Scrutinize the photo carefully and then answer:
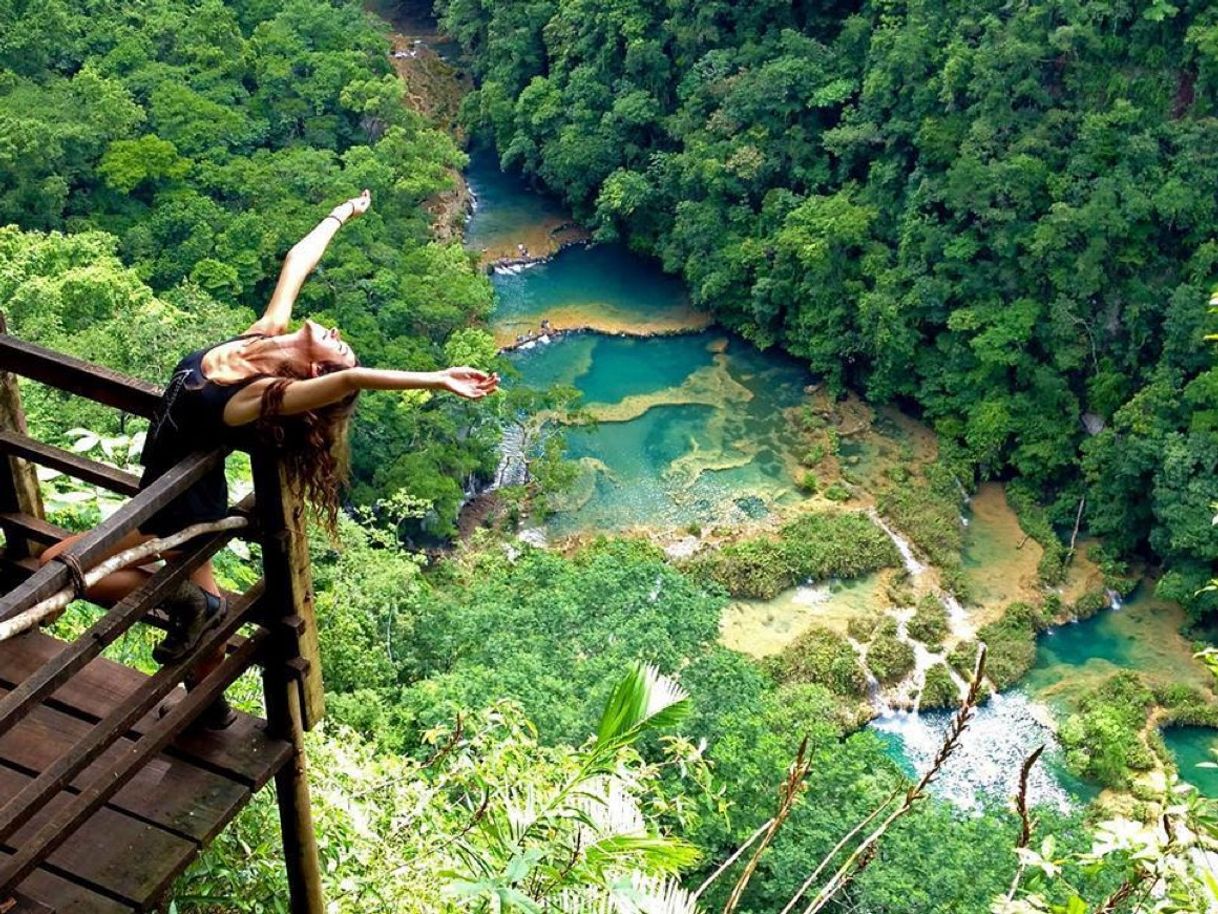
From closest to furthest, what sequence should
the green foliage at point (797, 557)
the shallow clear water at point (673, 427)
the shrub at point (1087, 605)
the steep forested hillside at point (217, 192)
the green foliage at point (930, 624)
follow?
the steep forested hillside at point (217, 192) < the green foliage at point (930, 624) < the shrub at point (1087, 605) < the green foliage at point (797, 557) < the shallow clear water at point (673, 427)

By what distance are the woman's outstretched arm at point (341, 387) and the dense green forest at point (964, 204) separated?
1452 cm

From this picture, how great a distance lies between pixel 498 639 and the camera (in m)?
11.5

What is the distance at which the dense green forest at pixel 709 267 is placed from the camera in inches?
438

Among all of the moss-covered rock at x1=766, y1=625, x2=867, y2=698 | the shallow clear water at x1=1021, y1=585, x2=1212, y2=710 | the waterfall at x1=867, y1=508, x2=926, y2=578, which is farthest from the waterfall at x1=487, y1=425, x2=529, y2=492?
the shallow clear water at x1=1021, y1=585, x2=1212, y2=710

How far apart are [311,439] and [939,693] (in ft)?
42.7

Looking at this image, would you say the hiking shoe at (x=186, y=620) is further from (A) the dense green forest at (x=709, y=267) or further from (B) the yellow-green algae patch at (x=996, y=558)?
(B) the yellow-green algae patch at (x=996, y=558)

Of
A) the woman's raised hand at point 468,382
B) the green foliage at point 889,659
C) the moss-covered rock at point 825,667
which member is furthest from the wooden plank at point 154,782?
the green foliage at point 889,659

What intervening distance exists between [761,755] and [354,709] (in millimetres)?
3122

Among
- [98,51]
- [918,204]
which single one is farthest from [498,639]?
[98,51]

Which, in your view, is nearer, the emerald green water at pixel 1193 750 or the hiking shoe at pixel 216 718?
the hiking shoe at pixel 216 718

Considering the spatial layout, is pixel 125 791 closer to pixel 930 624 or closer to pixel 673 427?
pixel 930 624

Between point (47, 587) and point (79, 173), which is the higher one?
point (47, 587)

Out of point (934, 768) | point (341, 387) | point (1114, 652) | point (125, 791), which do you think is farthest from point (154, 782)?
point (1114, 652)

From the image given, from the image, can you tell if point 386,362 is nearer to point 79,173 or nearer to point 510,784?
point 79,173
